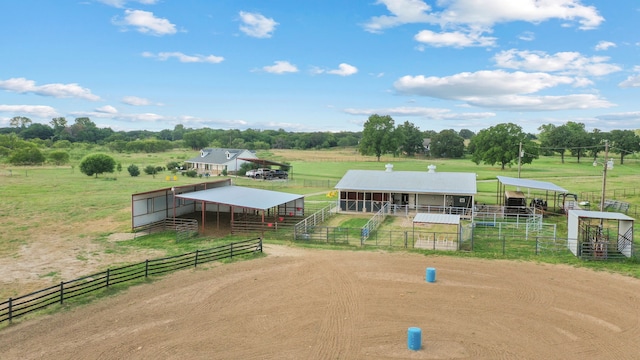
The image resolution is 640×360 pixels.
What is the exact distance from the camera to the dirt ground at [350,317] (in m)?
12.4

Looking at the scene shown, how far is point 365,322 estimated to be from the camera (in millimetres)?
14383

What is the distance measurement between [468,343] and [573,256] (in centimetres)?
1283

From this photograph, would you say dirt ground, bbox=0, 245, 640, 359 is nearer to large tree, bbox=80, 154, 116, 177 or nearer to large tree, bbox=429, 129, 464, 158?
large tree, bbox=80, 154, 116, 177

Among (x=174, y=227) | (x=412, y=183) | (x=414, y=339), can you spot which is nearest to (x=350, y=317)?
(x=414, y=339)

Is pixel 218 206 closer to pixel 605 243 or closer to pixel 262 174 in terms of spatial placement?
pixel 605 243

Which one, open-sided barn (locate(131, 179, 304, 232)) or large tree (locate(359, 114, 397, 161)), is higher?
large tree (locate(359, 114, 397, 161))

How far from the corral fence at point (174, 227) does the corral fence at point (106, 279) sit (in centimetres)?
518

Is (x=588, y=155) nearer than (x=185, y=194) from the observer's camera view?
No

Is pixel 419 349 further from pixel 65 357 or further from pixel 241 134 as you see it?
pixel 241 134

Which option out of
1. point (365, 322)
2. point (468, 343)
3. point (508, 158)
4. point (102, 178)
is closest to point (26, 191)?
point (102, 178)

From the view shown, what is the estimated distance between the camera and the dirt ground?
12.4 meters

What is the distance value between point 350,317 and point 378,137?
90.0 m

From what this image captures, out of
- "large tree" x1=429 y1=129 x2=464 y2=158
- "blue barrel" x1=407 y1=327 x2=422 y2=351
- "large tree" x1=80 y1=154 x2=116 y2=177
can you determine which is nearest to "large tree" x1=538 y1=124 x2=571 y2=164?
"large tree" x1=429 y1=129 x2=464 y2=158

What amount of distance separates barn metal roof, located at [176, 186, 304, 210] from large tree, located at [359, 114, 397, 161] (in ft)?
231
